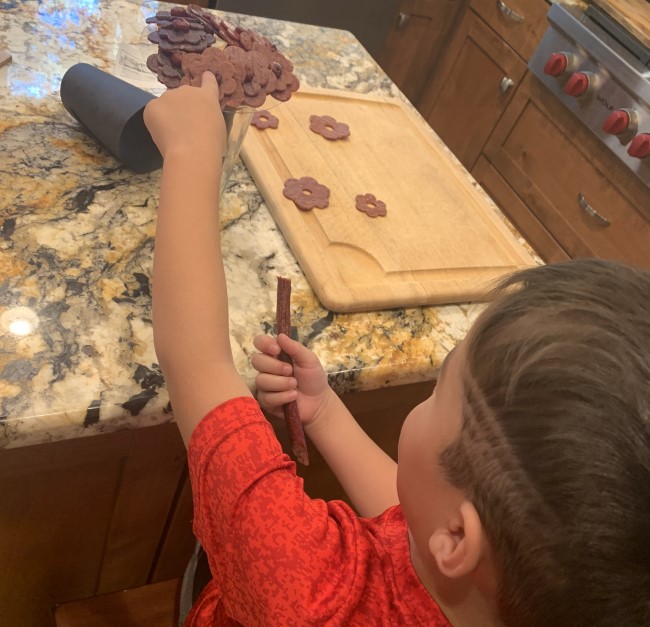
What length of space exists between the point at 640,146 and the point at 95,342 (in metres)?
1.52

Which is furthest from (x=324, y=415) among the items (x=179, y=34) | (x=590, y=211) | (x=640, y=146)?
(x=590, y=211)

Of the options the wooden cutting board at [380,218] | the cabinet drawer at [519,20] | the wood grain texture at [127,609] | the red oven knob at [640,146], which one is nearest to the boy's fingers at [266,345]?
the wooden cutting board at [380,218]

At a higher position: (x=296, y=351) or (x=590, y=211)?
(x=296, y=351)

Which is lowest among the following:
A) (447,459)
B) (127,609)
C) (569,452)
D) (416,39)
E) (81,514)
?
(127,609)

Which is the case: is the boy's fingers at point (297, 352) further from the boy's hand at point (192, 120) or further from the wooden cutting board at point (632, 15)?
the wooden cutting board at point (632, 15)

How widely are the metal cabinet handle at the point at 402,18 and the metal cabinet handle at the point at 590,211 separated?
927 millimetres

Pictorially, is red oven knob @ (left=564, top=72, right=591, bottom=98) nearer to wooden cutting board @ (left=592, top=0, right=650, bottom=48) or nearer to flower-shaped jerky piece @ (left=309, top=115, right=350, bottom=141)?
wooden cutting board @ (left=592, top=0, right=650, bottom=48)

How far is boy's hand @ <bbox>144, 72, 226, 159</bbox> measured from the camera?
68 cm

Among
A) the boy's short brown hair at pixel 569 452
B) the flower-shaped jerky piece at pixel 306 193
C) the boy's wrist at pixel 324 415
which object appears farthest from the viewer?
the flower-shaped jerky piece at pixel 306 193

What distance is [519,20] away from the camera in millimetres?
2035

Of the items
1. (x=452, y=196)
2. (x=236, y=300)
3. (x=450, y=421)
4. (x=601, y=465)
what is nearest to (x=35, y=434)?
(x=236, y=300)

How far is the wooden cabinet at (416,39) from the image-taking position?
227cm

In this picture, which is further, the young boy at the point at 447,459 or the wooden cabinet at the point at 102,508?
the wooden cabinet at the point at 102,508

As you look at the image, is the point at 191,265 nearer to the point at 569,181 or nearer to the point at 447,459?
the point at 447,459
